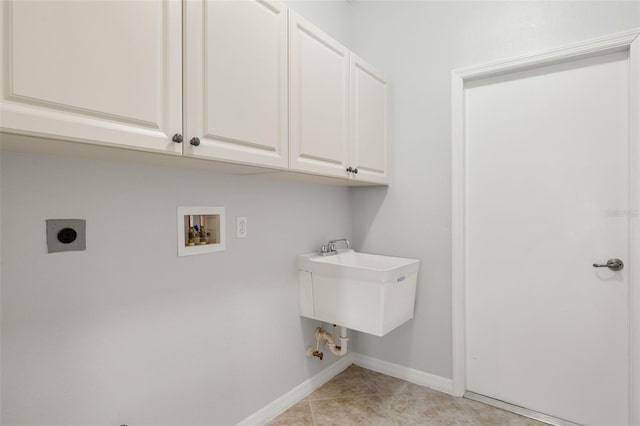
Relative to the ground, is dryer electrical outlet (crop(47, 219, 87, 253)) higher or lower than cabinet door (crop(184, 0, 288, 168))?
lower

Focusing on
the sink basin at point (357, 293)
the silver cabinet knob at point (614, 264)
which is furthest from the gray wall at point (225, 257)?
the silver cabinet knob at point (614, 264)

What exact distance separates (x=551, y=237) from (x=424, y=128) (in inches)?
38.6

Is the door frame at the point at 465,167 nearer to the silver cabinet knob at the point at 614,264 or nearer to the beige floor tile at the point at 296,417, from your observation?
the silver cabinet knob at the point at 614,264

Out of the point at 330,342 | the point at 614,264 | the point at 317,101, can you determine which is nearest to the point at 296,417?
the point at 330,342


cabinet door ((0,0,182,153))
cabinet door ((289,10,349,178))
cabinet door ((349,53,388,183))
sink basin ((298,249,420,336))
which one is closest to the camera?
cabinet door ((0,0,182,153))

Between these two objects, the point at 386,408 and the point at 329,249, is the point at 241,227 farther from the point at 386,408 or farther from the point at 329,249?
the point at 386,408

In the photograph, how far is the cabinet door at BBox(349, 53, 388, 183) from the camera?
1.98m

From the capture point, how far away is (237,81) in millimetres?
1274

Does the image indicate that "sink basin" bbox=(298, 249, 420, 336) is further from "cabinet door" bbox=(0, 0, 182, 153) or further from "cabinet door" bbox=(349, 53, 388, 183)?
"cabinet door" bbox=(0, 0, 182, 153)

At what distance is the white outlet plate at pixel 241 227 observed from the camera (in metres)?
1.71

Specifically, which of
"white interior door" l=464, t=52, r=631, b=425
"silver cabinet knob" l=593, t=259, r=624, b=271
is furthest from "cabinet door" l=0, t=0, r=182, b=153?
"silver cabinet knob" l=593, t=259, r=624, b=271

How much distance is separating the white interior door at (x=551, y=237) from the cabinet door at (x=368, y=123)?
531mm

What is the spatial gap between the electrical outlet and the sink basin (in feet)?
1.48

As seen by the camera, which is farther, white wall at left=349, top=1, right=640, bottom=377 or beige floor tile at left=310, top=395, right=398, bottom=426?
white wall at left=349, top=1, right=640, bottom=377
